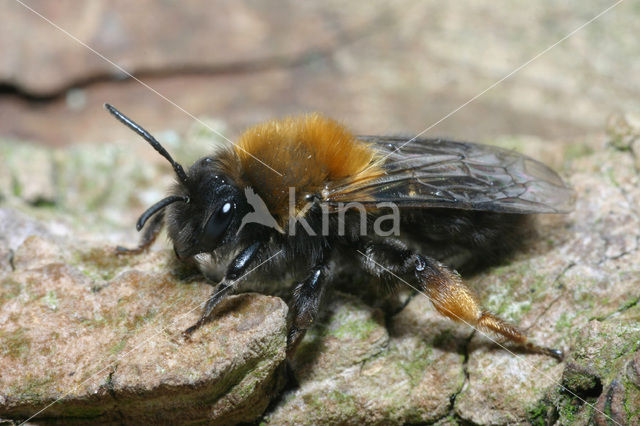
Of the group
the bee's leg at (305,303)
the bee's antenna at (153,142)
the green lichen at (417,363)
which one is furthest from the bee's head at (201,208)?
the green lichen at (417,363)

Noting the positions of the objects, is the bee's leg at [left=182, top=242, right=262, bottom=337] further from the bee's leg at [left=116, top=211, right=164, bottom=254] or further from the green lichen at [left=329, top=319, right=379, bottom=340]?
the bee's leg at [left=116, top=211, right=164, bottom=254]

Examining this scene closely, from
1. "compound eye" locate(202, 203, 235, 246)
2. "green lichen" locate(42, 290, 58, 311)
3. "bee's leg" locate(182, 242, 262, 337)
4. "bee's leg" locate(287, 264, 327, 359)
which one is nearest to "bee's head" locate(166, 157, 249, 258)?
"compound eye" locate(202, 203, 235, 246)

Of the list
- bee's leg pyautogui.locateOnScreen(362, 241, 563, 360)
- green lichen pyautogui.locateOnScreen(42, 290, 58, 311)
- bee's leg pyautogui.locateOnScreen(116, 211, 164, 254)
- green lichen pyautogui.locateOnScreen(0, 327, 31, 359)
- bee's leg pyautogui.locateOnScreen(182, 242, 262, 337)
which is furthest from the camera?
bee's leg pyautogui.locateOnScreen(116, 211, 164, 254)

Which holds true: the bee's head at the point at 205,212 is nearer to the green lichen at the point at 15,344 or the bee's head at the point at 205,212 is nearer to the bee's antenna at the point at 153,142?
the bee's antenna at the point at 153,142

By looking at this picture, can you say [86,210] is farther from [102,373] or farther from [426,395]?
[426,395]

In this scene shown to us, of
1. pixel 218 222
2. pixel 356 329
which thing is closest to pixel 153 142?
pixel 218 222

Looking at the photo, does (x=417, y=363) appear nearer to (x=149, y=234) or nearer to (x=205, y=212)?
(x=205, y=212)

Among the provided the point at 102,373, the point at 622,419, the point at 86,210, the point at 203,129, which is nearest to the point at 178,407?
the point at 102,373
